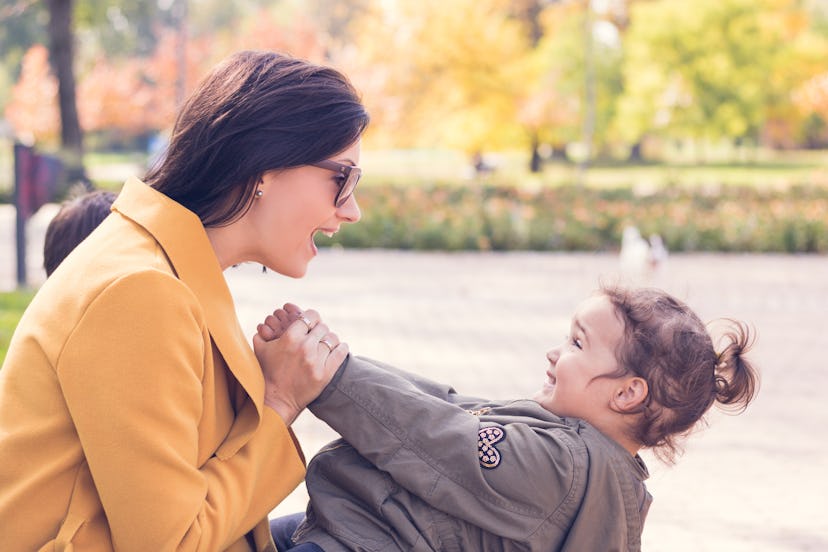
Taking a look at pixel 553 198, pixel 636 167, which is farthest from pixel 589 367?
pixel 636 167

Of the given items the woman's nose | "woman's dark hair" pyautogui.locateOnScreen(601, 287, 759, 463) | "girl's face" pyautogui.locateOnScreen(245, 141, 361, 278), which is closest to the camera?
"girl's face" pyautogui.locateOnScreen(245, 141, 361, 278)

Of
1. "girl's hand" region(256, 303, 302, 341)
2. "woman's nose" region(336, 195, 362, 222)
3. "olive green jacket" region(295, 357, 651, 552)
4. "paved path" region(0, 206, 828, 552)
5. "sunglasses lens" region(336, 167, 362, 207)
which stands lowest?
"paved path" region(0, 206, 828, 552)

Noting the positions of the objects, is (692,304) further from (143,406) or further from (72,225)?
(143,406)

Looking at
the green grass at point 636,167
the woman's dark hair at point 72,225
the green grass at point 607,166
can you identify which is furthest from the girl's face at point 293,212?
the green grass at point 636,167

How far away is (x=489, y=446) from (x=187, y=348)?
2.07 feet

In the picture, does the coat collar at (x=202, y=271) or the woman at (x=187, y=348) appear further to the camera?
the coat collar at (x=202, y=271)

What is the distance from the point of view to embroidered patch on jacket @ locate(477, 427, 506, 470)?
1993 millimetres

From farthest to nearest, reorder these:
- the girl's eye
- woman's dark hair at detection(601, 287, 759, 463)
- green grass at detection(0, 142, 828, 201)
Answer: green grass at detection(0, 142, 828, 201) → the girl's eye → woman's dark hair at detection(601, 287, 759, 463)

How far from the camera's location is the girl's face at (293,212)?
191 cm

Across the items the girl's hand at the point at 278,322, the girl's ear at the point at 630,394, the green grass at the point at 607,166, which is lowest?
the green grass at the point at 607,166

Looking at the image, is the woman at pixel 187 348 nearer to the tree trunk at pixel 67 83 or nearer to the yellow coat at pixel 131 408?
the yellow coat at pixel 131 408

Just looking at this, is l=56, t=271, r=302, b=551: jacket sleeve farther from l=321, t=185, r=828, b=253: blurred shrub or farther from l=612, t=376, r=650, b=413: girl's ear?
l=321, t=185, r=828, b=253: blurred shrub

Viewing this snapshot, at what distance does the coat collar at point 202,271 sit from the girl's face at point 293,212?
112 millimetres

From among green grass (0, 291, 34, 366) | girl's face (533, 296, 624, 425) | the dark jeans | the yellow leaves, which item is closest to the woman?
the dark jeans
